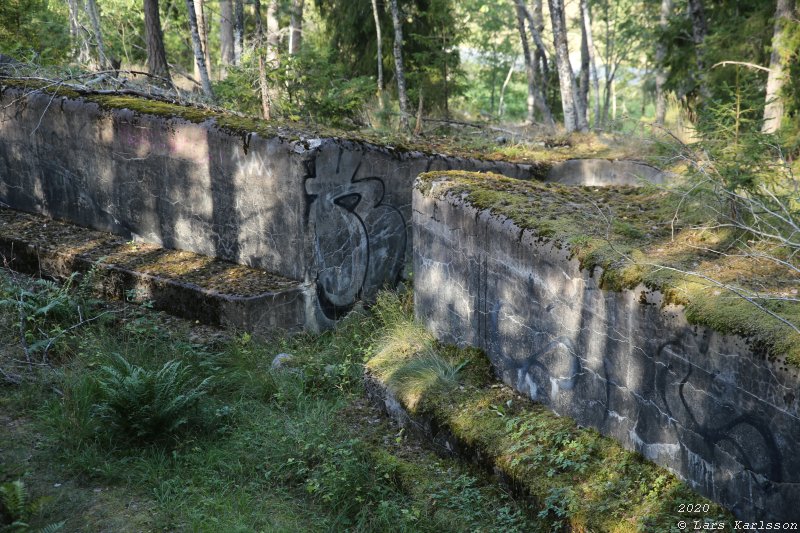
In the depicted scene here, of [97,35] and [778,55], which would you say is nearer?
[778,55]

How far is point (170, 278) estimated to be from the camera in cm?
860


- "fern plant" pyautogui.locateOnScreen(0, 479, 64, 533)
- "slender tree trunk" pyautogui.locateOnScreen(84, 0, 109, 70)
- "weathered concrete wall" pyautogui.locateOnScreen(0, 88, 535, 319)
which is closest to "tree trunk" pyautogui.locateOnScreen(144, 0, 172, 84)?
"slender tree trunk" pyautogui.locateOnScreen(84, 0, 109, 70)

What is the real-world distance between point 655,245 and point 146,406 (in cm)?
426

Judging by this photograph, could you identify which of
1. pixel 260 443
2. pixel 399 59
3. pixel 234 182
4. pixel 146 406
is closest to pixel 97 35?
pixel 399 59

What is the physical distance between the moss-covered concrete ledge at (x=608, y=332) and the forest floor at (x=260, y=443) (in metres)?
0.23

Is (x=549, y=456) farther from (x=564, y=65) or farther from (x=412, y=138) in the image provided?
(x=564, y=65)

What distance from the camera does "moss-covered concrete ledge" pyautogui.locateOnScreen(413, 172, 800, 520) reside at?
151 inches

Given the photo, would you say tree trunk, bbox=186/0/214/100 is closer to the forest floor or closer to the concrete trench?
the concrete trench

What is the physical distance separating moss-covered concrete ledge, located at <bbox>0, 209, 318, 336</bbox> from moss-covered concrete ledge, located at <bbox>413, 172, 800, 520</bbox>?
67.4 inches

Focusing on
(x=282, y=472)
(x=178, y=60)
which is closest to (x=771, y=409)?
(x=282, y=472)

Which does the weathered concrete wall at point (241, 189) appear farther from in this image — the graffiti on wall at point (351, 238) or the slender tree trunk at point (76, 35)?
the slender tree trunk at point (76, 35)

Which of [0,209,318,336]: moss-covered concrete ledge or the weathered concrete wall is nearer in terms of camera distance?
[0,209,318,336]: moss-covered concrete ledge

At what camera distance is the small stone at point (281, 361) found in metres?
7.37

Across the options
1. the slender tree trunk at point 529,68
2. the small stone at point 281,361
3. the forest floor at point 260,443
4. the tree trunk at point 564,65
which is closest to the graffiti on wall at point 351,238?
the forest floor at point 260,443
